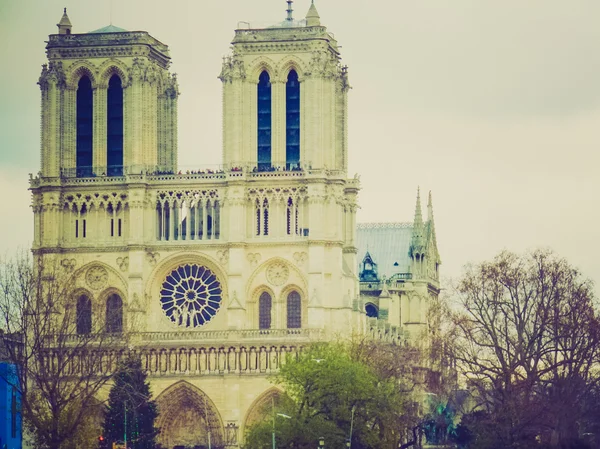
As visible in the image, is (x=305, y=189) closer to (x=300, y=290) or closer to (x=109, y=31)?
(x=300, y=290)

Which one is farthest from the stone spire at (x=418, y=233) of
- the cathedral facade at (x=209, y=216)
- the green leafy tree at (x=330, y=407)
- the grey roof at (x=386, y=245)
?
the green leafy tree at (x=330, y=407)

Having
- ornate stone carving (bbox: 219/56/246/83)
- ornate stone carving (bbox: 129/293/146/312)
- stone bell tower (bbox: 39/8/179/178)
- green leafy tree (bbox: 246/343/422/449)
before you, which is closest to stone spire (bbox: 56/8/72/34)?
stone bell tower (bbox: 39/8/179/178)

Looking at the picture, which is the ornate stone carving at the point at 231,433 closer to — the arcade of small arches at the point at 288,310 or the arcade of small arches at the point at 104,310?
the arcade of small arches at the point at 288,310

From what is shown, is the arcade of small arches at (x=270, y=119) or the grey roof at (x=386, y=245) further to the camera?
the grey roof at (x=386, y=245)

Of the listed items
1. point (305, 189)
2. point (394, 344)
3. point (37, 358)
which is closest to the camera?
point (37, 358)

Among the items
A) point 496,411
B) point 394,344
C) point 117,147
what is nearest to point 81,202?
point 117,147

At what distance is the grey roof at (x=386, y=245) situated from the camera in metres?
159

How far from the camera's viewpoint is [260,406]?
126938 millimetres

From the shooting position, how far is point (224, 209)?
5064 inches

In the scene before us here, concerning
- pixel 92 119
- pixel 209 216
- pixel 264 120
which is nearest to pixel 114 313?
pixel 209 216

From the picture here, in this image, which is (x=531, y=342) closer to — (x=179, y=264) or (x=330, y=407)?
(x=330, y=407)

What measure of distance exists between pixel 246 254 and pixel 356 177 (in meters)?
9.73

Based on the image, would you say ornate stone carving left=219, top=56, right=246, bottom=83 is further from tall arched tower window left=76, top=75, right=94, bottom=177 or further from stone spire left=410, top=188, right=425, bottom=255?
stone spire left=410, top=188, right=425, bottom=255

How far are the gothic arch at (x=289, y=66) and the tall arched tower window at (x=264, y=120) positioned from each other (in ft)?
3.53
